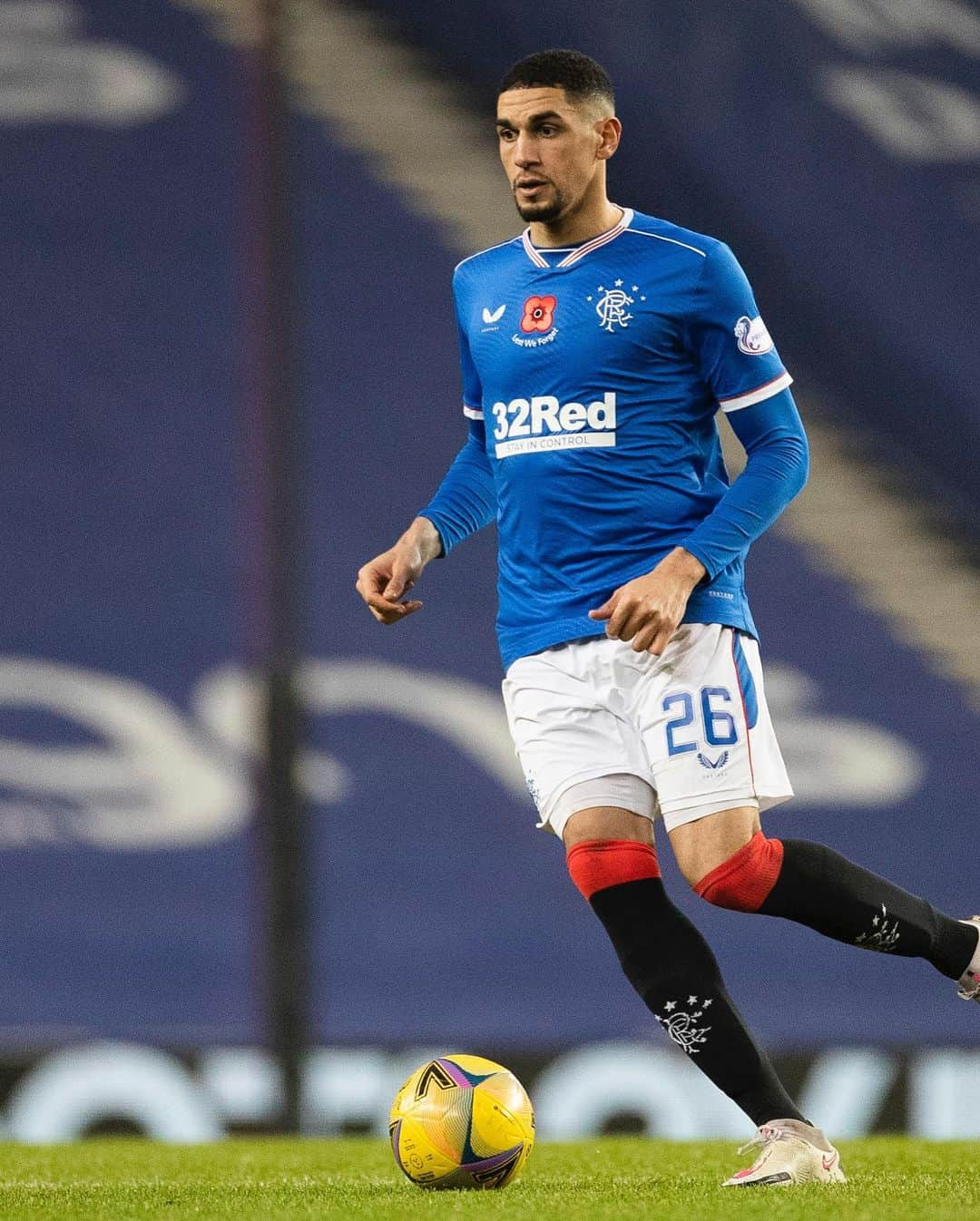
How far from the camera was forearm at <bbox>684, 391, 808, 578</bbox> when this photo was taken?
313 cm

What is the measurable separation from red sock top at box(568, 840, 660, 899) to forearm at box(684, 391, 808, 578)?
454mm

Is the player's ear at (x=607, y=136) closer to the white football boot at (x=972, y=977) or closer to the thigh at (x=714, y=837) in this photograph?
the thigh at (x=714, y=837)

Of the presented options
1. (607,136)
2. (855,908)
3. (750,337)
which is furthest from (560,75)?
(855,908)

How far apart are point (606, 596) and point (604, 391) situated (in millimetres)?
339

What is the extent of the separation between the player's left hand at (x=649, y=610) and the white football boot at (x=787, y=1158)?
753mm

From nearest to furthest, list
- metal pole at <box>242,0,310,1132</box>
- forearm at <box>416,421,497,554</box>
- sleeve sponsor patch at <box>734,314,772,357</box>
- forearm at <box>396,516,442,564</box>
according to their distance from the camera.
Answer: sleeve sponsor patch at <box>734,314,772,357</box>, forearm at <box>396,516,442,564</box>, forearm at <box>416,421,497,554</box>, metal pole at <box>242,0,310,1132</box>

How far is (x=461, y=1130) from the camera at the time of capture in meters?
3.15

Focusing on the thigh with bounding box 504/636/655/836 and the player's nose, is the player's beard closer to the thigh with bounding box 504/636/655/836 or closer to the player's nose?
the player's nose

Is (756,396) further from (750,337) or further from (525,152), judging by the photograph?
(525,152)

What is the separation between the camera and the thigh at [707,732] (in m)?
3.09

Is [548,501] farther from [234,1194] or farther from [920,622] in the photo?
[920,622]

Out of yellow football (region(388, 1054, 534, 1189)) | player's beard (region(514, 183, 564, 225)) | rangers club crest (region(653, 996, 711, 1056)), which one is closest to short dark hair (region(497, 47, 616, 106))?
player's beard (region(514, 183, 564, 225))

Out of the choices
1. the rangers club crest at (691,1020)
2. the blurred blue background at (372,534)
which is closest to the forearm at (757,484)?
the rangers club crest at (691,1020)

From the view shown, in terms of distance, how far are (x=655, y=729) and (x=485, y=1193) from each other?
2.54 feet
